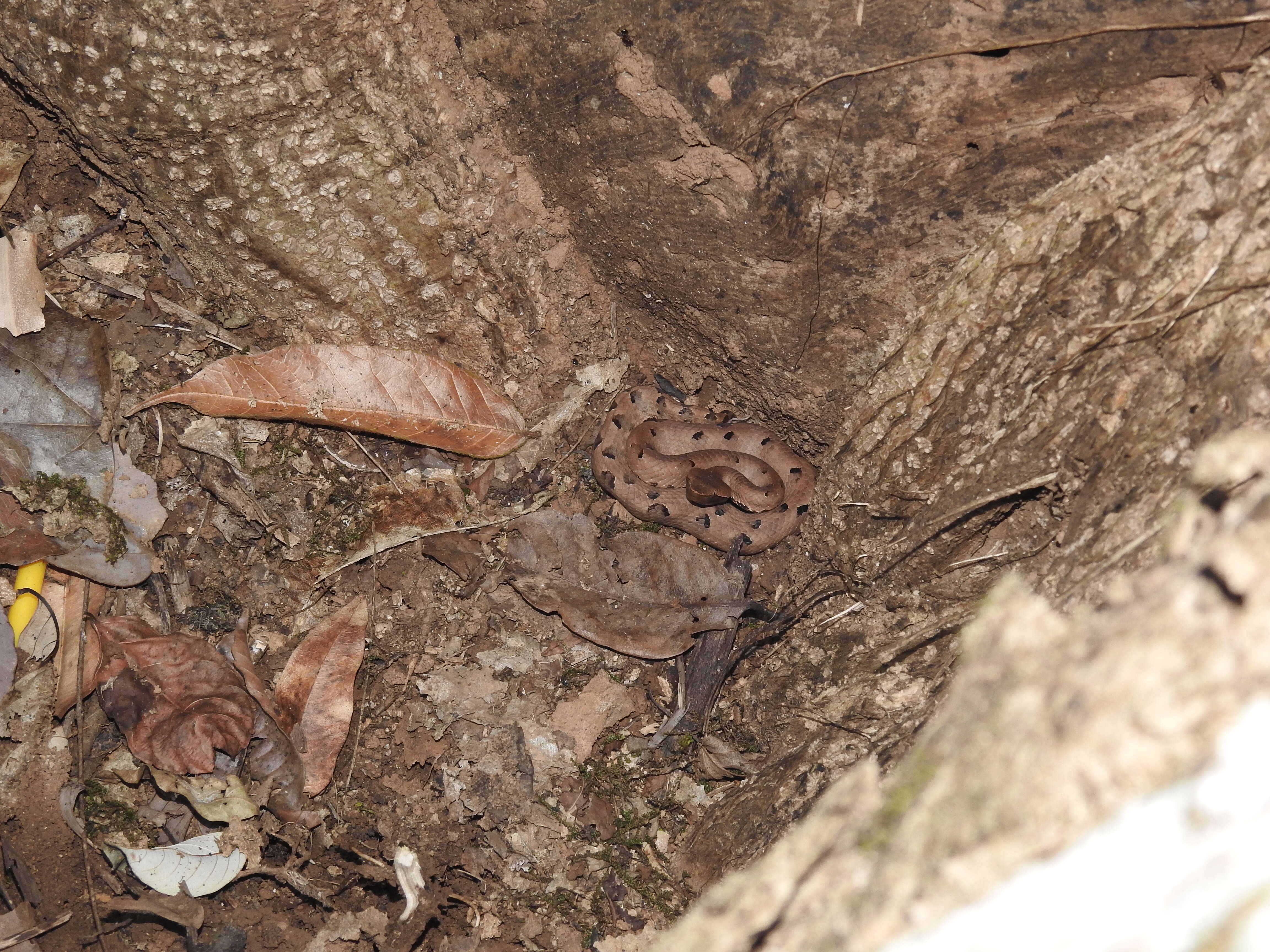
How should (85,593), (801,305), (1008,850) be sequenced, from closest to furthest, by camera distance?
(1008,850) < (801,305) < (85,593)

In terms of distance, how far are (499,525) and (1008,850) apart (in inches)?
132

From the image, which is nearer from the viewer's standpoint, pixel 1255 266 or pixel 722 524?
pixel 1255 266

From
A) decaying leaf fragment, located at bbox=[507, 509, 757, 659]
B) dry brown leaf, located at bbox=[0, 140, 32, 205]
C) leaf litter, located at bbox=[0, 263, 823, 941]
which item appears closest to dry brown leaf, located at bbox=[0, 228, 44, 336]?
dry brown leaf, located at bbox=[0, 140, 32, 205]

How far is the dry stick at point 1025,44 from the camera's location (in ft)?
7.70

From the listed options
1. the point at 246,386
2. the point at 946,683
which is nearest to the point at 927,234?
the point at 946,683

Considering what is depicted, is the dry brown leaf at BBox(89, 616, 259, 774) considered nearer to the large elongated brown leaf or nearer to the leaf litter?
the leaf litter

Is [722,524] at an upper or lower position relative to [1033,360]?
lower

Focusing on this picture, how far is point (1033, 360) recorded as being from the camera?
114 inches

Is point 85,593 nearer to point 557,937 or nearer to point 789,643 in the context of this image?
point 557,937

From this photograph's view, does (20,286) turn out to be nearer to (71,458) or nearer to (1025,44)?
(71,458)

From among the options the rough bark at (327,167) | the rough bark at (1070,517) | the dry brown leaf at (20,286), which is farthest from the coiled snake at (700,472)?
the dry brown leaf at (20,286)

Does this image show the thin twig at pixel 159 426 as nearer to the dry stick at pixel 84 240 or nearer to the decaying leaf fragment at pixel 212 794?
the dry stick at pixel 84 240

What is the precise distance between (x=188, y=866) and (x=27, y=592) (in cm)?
137

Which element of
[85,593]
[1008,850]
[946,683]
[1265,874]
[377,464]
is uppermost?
[1265,874]
